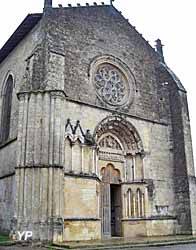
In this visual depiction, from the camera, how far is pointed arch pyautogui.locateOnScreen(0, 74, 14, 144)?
17111 mm

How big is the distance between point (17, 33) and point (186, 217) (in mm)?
12798

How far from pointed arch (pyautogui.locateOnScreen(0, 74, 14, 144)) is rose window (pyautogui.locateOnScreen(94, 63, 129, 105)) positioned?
16.0 ft

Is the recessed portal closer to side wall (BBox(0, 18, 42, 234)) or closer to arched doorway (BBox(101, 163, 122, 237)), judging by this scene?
arched doorway (BBox(101, 163, 122, 237))

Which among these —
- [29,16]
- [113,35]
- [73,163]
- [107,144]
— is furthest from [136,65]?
[73,163]

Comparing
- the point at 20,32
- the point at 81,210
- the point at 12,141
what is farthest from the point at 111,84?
the point at 81,210

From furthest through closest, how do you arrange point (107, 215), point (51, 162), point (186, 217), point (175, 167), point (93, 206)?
point (175, 167) → point (186, 217) → point (107, 215) → point (93, 206) → point (51, 162)

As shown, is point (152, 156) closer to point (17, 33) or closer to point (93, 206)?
point (93, 206)

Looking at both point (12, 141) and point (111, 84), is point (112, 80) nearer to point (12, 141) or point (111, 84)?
point (111, 84)

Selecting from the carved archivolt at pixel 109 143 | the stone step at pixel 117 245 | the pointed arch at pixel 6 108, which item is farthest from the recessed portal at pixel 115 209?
the pointed arch at pixel 6 108

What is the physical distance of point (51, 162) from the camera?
12.4m

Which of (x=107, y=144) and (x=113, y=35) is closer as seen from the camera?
Answer: (x=107, y=144)

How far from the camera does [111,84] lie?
17047mm

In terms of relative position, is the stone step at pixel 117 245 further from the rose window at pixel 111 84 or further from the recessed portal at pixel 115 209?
the rose window at pixel 111 84

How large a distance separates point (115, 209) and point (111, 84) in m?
6.36
